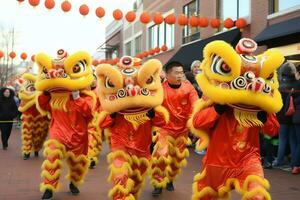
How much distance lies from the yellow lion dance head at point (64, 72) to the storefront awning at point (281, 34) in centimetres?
715

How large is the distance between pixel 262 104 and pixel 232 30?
12459 millimetres

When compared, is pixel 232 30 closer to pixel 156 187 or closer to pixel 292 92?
pixel 292 92

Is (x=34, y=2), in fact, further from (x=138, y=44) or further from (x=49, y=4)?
(x=138, y=44)

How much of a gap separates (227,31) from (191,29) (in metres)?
4.70

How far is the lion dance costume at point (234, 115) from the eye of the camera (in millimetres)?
3967

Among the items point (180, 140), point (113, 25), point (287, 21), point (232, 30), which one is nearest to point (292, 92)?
point (180, 140)

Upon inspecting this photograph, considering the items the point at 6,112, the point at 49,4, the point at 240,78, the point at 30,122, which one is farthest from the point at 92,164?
the point at 49,4

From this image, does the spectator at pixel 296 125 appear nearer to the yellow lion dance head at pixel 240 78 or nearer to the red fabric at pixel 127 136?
the red fabric at pixel 127 136

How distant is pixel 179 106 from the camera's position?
21.6 ft

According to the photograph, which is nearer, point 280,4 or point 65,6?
point 65,6

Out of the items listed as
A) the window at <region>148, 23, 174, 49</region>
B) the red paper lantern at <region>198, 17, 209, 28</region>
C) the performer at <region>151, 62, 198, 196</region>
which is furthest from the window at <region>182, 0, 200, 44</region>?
the performer at <region>151, 62, 198, 196</region>

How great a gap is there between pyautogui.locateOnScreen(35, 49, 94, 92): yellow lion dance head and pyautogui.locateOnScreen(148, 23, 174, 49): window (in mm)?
18190

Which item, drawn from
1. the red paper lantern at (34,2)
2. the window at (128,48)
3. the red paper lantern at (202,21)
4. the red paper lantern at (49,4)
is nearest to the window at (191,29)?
the red paper lantern at (202,21)

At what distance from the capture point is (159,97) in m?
5.25
